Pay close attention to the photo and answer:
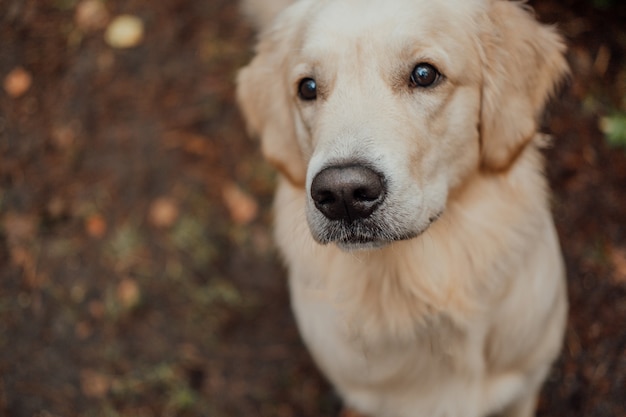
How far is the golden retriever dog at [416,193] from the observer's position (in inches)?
81.3

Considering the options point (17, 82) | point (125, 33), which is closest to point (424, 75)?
point (125, 33)

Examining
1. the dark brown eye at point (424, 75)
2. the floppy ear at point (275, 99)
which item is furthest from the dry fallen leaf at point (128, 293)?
the dark brown eye at point (424, 75)

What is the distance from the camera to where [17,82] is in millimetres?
4531

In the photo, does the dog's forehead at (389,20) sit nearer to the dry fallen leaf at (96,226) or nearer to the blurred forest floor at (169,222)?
the blurred forest floor at (169,222)

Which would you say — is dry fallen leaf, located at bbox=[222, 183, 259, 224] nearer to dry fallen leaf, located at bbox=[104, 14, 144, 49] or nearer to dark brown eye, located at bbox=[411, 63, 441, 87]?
dry fallen leaf, located at bbox=[104, 14, 144, 49]

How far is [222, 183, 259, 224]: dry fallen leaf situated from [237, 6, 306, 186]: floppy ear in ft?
4.44

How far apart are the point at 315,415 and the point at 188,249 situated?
1.25 metres

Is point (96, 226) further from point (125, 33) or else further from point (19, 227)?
point (125, 33)

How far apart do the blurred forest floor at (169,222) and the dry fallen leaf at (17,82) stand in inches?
0.6

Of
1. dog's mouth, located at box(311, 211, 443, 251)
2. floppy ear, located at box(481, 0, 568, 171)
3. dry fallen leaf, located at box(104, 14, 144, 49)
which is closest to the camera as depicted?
dog's mouth, located at box(311, 211, 443, 251)

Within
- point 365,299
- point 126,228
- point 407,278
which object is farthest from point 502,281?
point 126,228

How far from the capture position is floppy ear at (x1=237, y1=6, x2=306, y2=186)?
2627mm

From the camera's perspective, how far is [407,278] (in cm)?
244

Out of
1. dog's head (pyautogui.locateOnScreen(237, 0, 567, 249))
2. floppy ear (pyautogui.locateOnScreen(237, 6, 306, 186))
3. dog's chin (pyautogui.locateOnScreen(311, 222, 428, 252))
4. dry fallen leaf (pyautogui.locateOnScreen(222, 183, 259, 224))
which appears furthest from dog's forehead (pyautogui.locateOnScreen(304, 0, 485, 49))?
dry fallen leaf (pyautogui.locateOnScreen(222, 183, 259, 224))
